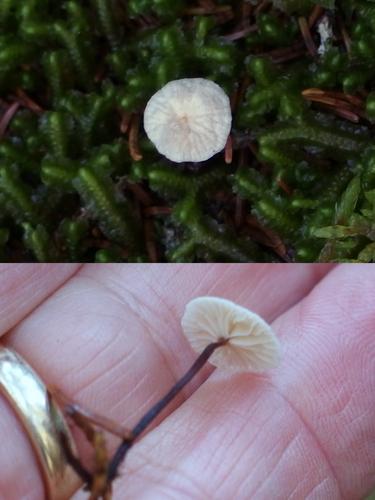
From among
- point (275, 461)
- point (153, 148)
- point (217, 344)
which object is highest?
point (153, 148)

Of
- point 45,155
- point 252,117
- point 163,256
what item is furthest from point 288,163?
point 45,155

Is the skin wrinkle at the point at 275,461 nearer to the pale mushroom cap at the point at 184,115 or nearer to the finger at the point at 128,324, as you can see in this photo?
the finger at the point at 128,324

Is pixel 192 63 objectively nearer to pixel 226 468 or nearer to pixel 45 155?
pixel 45 155

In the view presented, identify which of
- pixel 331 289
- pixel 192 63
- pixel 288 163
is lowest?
pixel 331 289

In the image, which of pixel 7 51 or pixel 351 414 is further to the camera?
pixel 7 51

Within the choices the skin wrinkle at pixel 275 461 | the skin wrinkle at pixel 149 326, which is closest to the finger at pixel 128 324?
the skin wrinkle at pixel 149 326

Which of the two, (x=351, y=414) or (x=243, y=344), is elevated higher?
(x=243, y=344)

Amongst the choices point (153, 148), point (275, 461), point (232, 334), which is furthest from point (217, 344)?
point (153, 148)

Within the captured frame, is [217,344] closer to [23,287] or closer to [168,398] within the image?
[168,398]
